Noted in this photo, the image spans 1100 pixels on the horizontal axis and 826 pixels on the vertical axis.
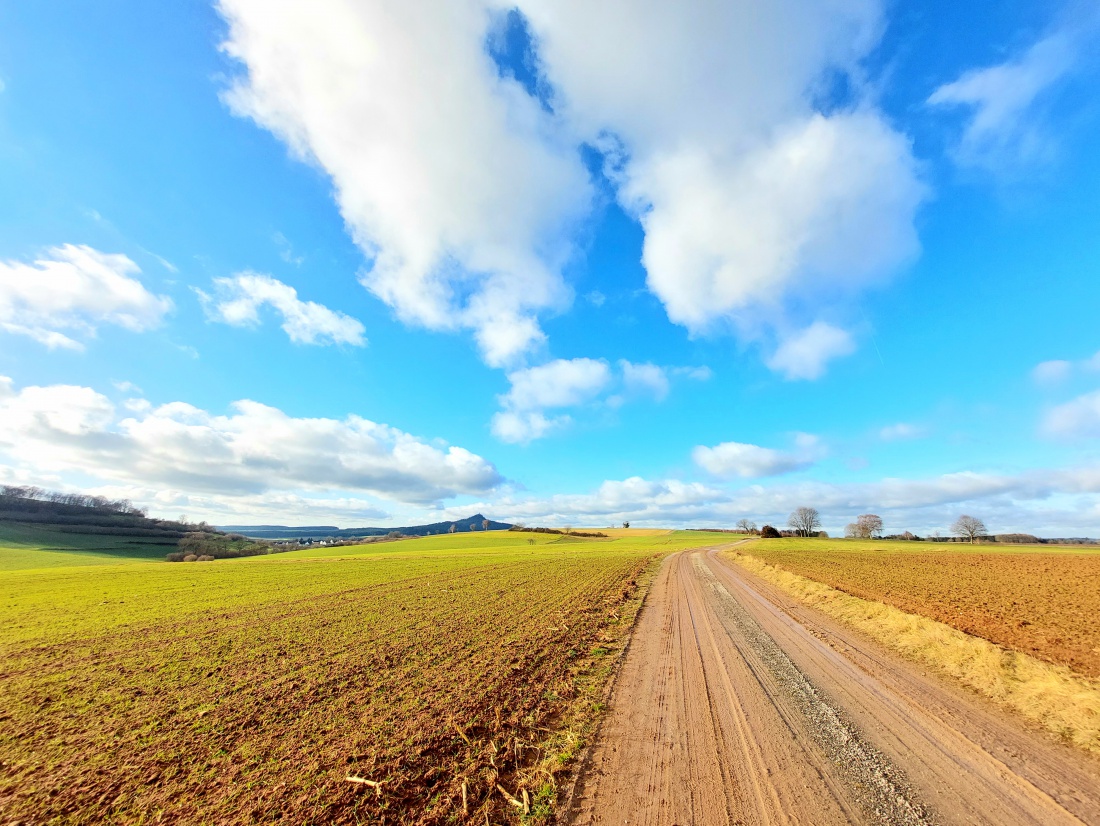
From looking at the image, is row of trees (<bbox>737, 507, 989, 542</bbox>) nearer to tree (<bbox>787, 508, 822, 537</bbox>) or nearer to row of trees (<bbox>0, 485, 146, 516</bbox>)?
tree (<bbox>787, 508, 822, 537</bbox>)

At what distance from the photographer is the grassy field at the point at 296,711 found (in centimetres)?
614

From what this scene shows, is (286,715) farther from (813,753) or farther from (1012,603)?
(1012,603)

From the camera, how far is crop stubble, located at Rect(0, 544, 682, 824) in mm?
6141

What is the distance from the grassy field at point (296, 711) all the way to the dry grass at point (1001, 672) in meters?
9.48

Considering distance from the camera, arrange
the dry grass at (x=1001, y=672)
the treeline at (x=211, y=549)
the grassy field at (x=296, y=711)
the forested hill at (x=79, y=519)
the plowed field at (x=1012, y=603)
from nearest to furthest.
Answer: the grassy field at (x=296, y=711), the dry grass at (x=1001, y=672), the plowed field at (x=1012, y=603), the treeline at (x=211, y=549), the forested hill at (x=79, y=519)

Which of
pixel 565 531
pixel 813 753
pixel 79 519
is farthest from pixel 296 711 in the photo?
pixel 79 519

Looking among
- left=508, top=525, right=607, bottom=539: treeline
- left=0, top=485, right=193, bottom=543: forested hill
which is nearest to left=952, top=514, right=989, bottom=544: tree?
left=508, top=525, right=607, bottom=539: treeline

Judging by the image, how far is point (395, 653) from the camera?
1344cm

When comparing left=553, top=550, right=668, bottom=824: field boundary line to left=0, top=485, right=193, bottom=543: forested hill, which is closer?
left=553, top=550, right=668, bottom=824: field boundary line

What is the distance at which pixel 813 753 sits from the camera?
23.5 feet

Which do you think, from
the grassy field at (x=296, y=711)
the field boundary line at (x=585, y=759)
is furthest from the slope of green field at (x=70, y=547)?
the field boundary line at (x=585, y=759)

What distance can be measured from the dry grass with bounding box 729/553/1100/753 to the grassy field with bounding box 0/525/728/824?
31.1 ft

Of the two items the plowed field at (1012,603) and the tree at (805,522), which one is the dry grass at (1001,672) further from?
the tree at (805,522)

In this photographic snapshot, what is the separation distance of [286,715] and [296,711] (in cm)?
22
